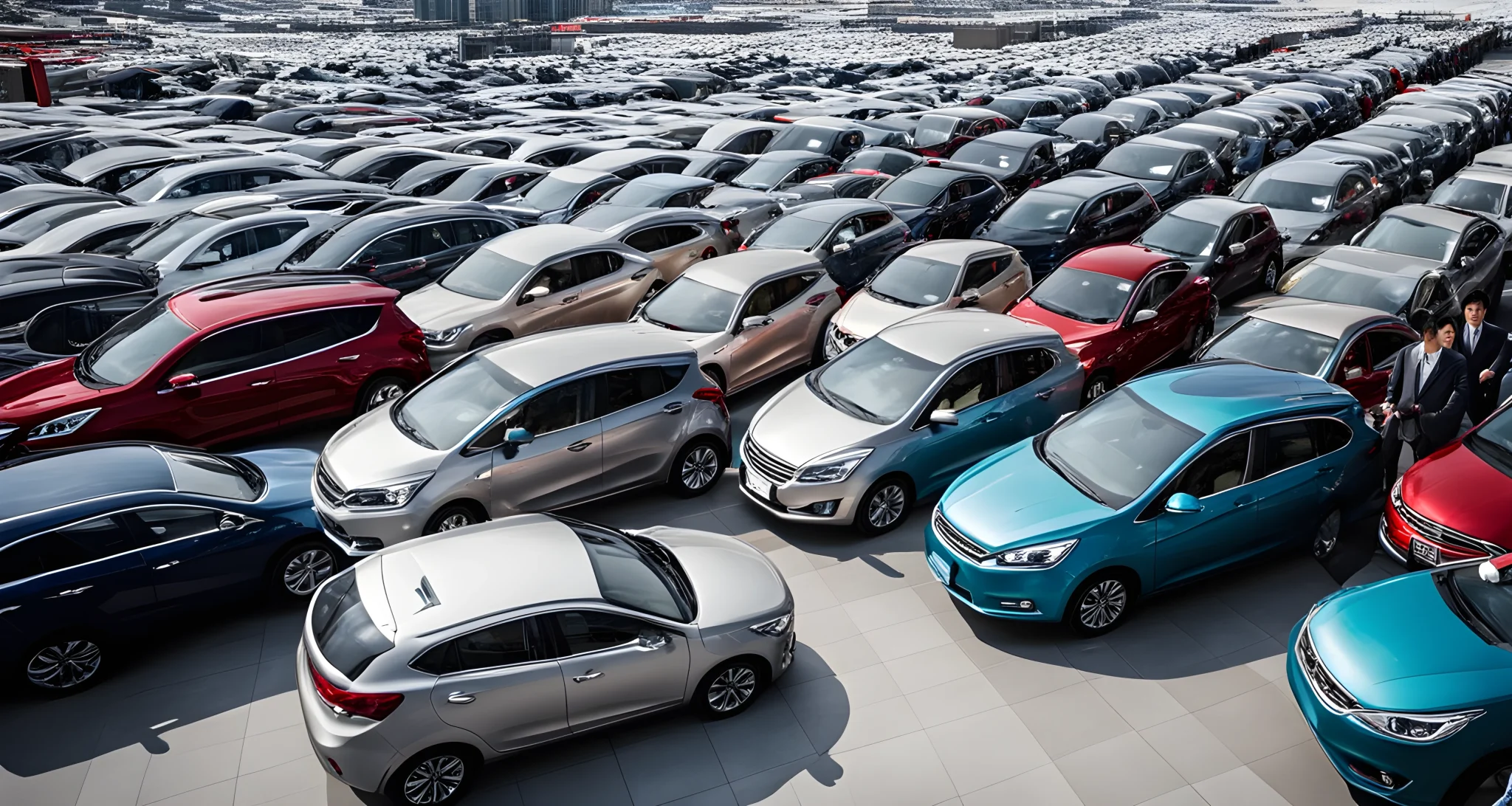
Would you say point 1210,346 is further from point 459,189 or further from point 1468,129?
point 1468,129

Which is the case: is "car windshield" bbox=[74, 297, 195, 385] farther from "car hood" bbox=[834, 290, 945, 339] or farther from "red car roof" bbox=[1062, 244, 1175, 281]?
"red car roof" bbox=[1062, 244, 1175, 281]

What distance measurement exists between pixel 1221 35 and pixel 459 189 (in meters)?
79.5

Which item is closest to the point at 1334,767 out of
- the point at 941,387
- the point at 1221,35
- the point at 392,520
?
the point at 941,387

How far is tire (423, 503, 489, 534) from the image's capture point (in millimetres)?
8008

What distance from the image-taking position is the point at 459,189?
704 inches

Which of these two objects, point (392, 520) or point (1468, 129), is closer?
point (392, 520)

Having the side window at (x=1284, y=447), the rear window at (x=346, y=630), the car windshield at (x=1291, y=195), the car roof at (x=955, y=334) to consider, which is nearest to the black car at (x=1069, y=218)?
the car windshield at (x=1291, y=195)

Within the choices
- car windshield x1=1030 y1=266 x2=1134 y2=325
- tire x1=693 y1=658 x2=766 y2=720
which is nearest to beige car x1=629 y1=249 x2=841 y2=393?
car windshield x1=1030 y1=266 x2=1134 y2=325

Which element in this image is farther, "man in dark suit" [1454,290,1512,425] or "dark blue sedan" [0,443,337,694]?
"man in dark suit" [1454,290,1512,425]

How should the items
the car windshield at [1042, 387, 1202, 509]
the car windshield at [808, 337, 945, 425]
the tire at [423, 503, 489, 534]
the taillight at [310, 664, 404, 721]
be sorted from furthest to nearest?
the car windshield at [808, 337, 945, 425] < the tire at [423, 503, 489, 534] < the car windshield at [1042, 387, 1202, 509] < the taillight at [310, 664, 404, 721]

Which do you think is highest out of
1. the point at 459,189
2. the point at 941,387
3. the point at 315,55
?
the point at 941,387

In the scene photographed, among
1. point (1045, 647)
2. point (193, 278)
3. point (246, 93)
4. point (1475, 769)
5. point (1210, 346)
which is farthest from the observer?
point (246, 93)

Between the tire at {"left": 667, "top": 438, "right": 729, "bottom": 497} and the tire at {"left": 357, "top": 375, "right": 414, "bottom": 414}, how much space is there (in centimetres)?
308

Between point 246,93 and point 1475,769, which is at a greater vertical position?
point 1475,769
